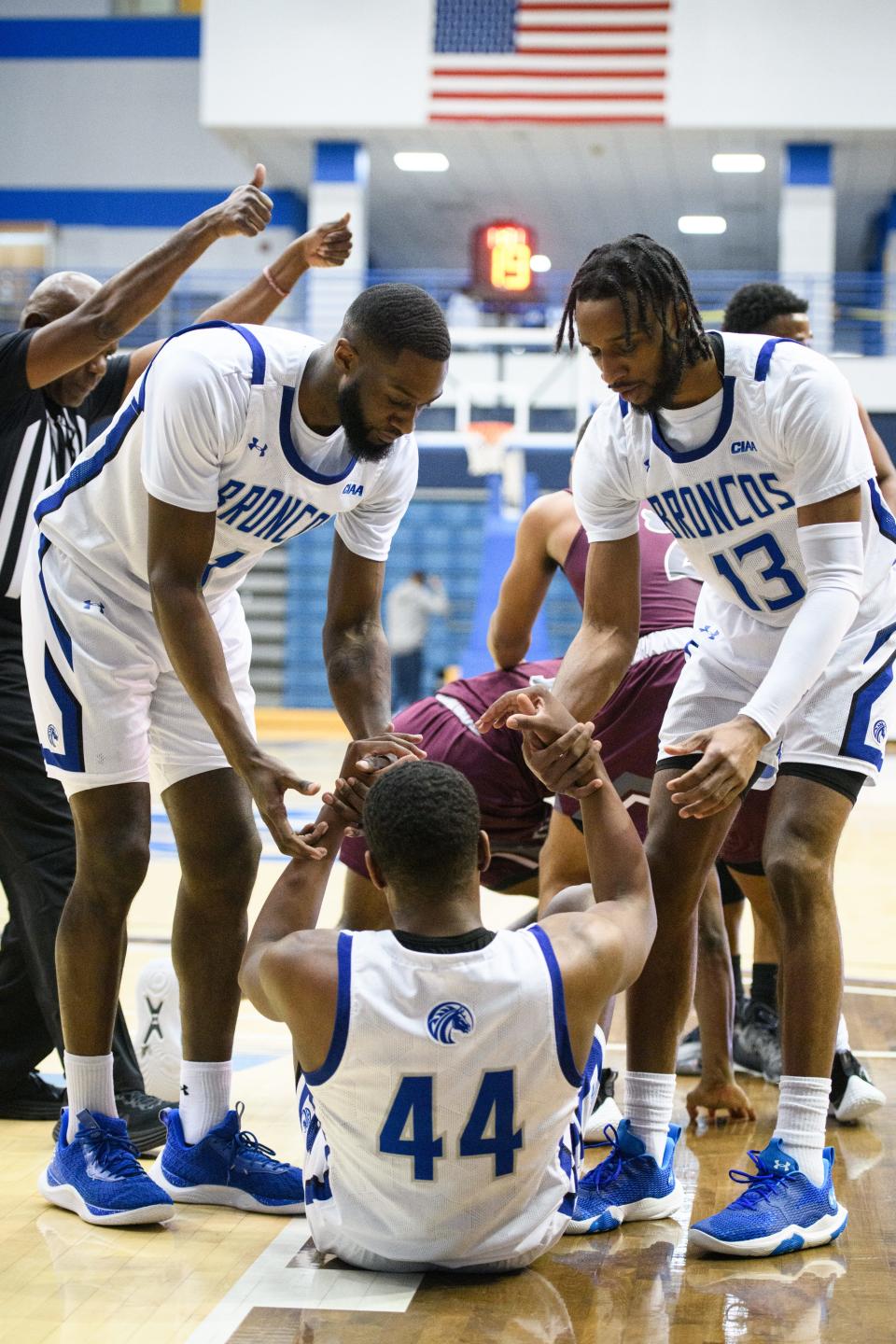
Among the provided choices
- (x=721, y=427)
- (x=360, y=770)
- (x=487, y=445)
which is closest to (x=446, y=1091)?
(x=360, y=770)

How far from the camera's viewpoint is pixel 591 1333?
2.52 meters

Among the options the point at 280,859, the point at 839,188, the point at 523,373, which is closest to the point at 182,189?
the point at 523,373

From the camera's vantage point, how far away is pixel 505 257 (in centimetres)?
2094

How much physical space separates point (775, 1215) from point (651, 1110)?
35cm

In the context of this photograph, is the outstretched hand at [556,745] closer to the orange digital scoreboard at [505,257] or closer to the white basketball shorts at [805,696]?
the white basketball shorts at [805,696]

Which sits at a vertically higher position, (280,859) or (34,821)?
(34,821)

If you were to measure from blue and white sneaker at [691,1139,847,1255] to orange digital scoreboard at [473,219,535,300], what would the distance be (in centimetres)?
1869

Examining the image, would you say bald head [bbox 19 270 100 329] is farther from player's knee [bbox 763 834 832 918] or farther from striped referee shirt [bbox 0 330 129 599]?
player's knee [bbox 763 834 832 918]

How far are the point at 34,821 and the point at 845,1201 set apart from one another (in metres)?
2.12

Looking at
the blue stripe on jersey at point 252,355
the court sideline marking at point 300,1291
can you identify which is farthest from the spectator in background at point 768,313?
the court sideline marking at point 300,1291

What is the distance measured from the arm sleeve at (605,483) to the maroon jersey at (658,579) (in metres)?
0.80

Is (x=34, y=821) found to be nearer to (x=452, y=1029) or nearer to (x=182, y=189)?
(x=452, y=1029)

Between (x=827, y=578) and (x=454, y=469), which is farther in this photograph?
(x=454, y=469)

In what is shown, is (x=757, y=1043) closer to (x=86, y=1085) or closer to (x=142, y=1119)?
(x=142, y=1119)
